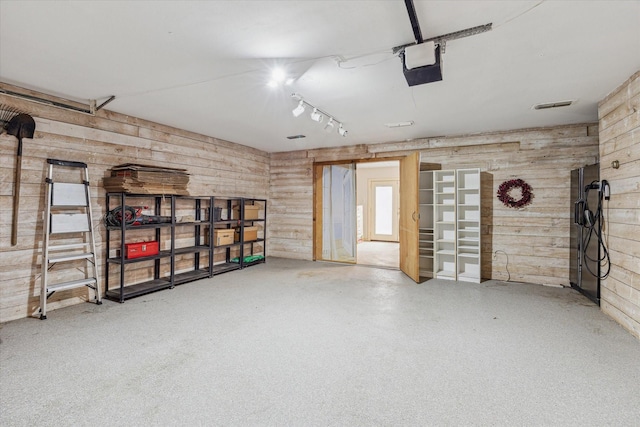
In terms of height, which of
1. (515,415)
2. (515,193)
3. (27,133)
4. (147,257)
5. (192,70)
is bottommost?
(515,415)

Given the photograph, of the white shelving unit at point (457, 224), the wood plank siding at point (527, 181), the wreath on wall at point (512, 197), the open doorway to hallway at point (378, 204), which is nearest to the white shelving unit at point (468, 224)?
the white shelving unit at point (457, 224)

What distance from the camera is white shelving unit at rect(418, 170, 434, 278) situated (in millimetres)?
5477

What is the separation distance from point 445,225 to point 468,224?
1.20 ft

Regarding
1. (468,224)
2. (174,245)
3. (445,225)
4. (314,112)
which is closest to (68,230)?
(174,245)

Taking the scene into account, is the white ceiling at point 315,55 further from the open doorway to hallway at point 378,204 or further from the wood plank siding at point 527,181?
the open doorway to hallway at point 378,204

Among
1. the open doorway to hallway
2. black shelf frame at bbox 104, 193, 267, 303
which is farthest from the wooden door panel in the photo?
the open doorway to hallway

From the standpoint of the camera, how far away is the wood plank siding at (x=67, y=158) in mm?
3180

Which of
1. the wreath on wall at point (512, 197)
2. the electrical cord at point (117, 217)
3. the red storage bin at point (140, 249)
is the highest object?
the wreath on wall at point (512, 197)

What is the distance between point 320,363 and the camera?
2.34 m

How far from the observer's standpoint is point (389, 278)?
507cm

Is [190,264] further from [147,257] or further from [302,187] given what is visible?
[302,187]

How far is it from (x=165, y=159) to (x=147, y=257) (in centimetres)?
154

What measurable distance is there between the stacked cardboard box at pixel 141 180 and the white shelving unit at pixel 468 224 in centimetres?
435

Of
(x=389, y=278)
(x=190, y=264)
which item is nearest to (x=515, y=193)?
(x=389, y=278)
